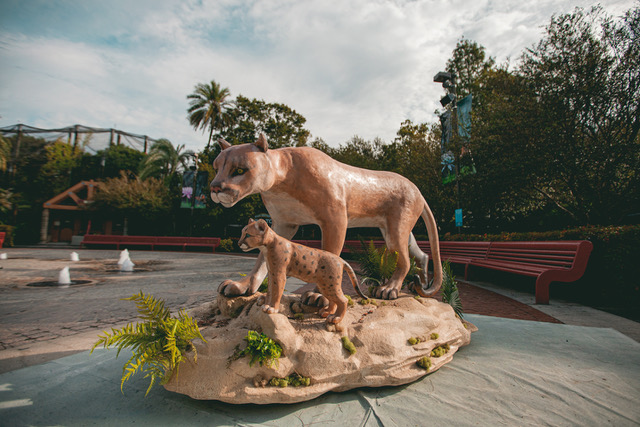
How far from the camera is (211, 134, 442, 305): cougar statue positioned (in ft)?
8.09

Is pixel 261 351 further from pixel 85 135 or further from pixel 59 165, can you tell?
pixel 85 135

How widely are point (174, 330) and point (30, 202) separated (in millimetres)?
33989

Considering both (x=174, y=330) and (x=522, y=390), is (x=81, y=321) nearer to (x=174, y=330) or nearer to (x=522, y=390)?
(x=174, y=330)

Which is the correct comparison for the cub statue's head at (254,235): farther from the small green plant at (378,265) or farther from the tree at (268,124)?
the tree at (268,124)

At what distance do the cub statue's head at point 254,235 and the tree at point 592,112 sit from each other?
9.68 m

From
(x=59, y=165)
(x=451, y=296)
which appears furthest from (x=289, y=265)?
(x=59, y=165)

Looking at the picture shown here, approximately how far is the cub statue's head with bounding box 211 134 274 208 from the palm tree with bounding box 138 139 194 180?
29467mm

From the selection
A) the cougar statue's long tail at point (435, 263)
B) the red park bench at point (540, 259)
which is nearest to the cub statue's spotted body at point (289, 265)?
the cougar statue's long tail at point (435, 263)

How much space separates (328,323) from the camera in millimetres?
2357

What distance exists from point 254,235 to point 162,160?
3177 centimetres

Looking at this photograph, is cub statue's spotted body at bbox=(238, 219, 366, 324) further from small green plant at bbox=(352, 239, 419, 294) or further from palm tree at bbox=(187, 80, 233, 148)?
palm tree at bbox=(187, 80, 233, 148)

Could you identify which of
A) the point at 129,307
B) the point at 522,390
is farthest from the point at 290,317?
the point at 129,307

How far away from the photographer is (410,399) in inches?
86.7

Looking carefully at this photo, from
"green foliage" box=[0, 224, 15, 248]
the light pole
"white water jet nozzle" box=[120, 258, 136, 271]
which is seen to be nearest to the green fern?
the light pole
